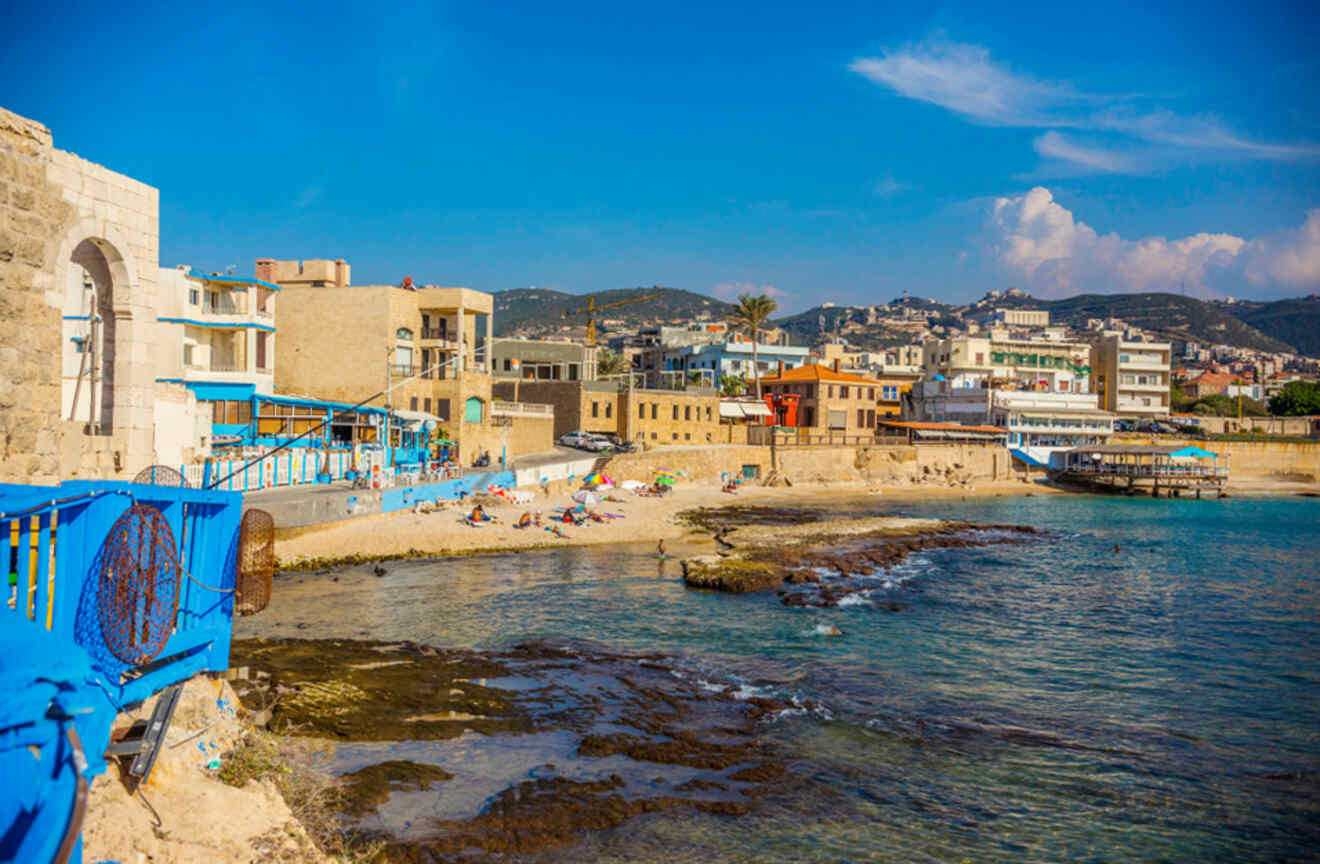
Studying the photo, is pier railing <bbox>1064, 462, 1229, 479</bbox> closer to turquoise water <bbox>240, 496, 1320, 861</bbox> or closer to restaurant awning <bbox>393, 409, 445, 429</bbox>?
turquoise water <bbox>240, 496, 1320, 861</bbox>

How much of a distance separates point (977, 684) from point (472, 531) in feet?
68.8

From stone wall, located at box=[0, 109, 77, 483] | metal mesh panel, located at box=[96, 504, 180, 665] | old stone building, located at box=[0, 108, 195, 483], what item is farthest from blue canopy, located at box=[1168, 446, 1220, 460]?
stone wall, located at box=[0, 109, 77, 483]

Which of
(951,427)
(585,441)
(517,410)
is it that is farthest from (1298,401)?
(517,410)

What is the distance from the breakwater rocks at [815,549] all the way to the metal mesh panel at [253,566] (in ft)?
57.5

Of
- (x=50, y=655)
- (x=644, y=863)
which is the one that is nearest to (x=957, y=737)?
(x=644, y=863)

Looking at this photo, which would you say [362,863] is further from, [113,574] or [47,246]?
[47,246]

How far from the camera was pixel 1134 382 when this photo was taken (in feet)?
310

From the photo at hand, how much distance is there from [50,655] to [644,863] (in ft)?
Answer: 23.7

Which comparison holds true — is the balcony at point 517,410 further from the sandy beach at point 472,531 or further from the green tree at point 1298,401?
the green tree at point 1298,401

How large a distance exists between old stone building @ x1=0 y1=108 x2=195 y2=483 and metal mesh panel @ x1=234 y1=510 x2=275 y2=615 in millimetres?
1831

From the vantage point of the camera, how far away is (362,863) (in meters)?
8.48

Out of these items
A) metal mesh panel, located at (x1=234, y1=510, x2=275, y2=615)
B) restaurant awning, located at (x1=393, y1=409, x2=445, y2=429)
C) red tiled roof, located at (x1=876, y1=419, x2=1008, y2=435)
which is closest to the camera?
metal mesh panel, located at (x1=234, y1=510, x2=275, y2=615)

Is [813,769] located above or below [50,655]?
below

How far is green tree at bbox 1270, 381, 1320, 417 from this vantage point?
10350 centimetres
